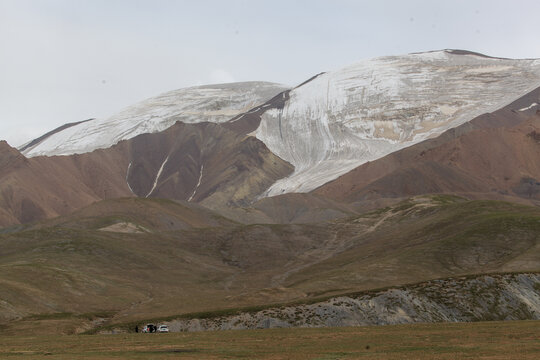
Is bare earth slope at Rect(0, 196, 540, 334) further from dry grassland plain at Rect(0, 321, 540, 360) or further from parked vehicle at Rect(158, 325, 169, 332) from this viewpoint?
dry grassland plain at Rect(0, 321, 540, 360)

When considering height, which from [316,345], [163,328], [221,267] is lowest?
[221,267]

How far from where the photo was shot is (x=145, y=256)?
595 feet

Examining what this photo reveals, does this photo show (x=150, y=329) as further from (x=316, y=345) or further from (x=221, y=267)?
(x=221, y=267)

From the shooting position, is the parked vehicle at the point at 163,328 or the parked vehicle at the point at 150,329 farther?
the parked vehicle at the point at 163,328

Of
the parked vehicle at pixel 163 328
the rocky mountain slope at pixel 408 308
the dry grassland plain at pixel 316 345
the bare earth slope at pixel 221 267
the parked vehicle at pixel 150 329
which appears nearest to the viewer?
the dry grassland plain at pixel 316 345

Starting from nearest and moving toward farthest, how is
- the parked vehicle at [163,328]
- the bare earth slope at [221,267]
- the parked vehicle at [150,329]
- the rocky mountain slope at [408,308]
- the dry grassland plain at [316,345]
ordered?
the dry grassland plain at [316,345], the parked vehicle at [150,329], the parked vehicle at [163,328], the rocky mountain slope at [408,308], the bare earth slope at [221,267]

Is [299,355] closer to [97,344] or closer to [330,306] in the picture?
[97,344]

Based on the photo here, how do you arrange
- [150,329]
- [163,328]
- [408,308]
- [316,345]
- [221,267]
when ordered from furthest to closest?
[221,267] → [408,308] → [163,328] → [150,329] → [316,345]

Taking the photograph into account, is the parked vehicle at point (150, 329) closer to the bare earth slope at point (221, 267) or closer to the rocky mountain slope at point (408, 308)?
the rocky mountain slope at point (408, 308)

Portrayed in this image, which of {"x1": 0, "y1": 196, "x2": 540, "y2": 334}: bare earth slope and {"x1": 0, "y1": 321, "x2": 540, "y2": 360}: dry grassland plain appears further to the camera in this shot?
{"x1": 0, "y1": 196, "x2": 540, "y2": 334}: bare earth slope

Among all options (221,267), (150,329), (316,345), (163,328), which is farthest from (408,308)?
(221,267)

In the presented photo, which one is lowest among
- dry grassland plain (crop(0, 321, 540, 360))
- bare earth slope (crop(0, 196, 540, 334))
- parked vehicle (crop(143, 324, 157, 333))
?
bare earth slope (crop(0, 196, 540, 334))

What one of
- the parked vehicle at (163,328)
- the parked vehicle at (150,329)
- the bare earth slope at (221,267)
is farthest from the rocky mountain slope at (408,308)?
the bare earth slope at (221,267)

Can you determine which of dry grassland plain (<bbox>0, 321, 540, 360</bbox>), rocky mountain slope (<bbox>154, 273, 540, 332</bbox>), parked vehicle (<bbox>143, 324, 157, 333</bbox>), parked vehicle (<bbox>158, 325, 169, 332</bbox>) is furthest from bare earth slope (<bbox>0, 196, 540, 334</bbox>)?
dry grassland plain (<bbox>0, 321, 540, 360</bbox>)
